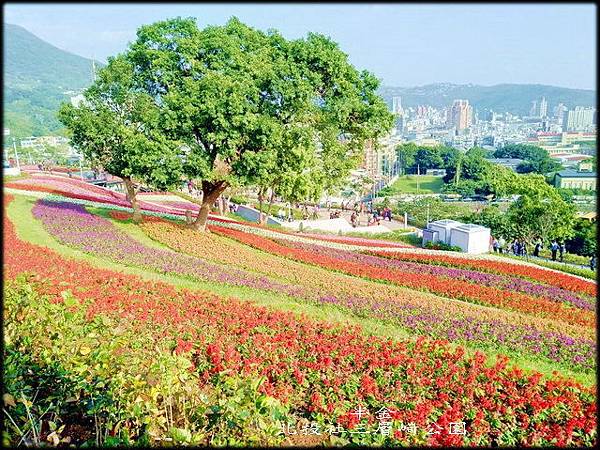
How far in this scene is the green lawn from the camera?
98812 mm

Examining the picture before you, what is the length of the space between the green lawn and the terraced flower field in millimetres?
79023

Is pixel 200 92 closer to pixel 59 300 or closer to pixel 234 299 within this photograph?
pixel 234 299

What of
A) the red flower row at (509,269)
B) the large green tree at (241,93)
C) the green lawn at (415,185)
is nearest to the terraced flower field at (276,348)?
the red flower row at (509,269)

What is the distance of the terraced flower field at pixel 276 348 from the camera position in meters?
4.54

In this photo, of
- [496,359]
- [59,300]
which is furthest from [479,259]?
[59,300]

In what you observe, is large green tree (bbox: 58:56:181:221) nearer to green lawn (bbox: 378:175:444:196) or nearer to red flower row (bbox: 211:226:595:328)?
red flower row (bbox: 211:226:595:328)

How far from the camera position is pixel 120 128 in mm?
14523

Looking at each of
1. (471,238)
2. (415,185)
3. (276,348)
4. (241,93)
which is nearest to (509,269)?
(471,238)

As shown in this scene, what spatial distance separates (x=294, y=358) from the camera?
6918 millimetres

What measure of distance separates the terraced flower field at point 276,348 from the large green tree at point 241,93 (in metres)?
2.90

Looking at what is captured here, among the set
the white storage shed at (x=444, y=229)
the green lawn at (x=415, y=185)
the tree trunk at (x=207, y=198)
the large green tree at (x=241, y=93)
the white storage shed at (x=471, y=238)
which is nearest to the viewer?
Answer: the large green tree at (x=241, y=93)

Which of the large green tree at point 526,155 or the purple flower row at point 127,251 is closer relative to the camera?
the purple flower row at point 127,251

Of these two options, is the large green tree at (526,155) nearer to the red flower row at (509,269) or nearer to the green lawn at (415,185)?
the green lawn at (415,185)

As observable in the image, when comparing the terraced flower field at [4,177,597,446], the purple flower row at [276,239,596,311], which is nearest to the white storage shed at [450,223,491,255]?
the purple flower row at [276,239,596,311]
